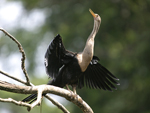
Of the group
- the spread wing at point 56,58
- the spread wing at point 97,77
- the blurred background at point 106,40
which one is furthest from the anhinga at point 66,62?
the blurred background at point 106,40

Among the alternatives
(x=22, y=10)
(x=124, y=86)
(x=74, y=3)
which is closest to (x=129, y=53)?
→ (x=124, y=86)

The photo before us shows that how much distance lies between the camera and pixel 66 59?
4.75m

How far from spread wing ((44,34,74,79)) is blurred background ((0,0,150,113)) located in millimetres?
5589

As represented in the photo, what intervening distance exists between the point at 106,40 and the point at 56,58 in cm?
716

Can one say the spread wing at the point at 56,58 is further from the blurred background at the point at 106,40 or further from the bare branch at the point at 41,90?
the blurred background at the point at 106,40

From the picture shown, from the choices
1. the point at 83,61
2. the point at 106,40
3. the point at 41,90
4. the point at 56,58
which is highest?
the point at 106,40

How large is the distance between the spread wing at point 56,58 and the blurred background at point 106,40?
220 inches

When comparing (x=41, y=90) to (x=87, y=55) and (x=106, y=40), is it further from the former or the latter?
(x=106, y=40)

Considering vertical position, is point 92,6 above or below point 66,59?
above

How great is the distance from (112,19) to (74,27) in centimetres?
158

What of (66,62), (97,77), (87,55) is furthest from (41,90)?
(97,77)

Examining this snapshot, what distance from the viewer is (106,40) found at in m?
11.7

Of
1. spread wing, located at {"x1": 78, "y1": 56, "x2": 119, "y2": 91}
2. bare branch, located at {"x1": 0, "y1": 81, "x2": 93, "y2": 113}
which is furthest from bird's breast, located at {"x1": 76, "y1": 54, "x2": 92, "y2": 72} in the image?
spread wing, located at {"x1": 78, "y1": 56, "x2": 119, "y2": 91}

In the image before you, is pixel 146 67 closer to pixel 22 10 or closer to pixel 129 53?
pixel 129 53
